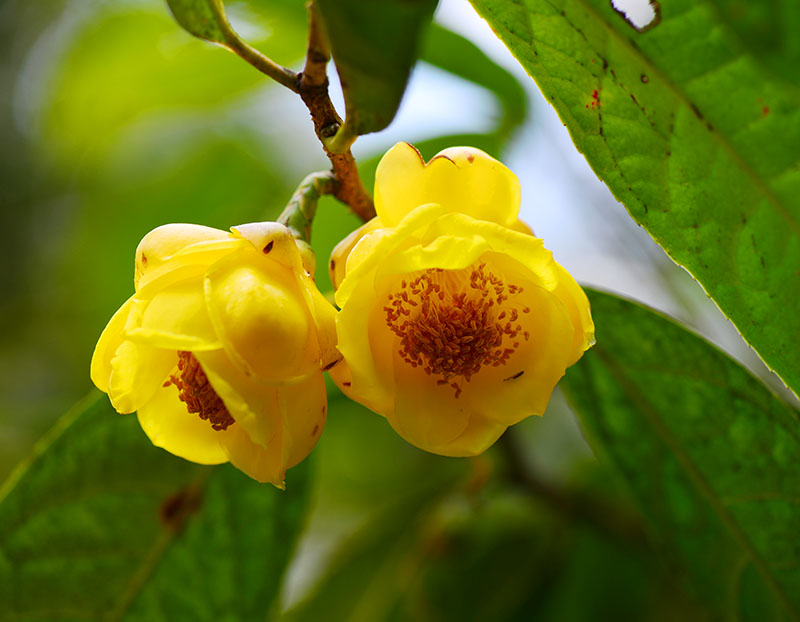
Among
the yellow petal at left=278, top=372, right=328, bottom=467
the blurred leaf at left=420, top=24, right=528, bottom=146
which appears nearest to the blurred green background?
the blurred leaf at left=420, top=24, right=528, bottom=146

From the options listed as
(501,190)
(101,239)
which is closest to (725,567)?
(501,190)

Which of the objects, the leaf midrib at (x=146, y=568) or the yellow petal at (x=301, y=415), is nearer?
the yellow petal at (x=301, y=415)

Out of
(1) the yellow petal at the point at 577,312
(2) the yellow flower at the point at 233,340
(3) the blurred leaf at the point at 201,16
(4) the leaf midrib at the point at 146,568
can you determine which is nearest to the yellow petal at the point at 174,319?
(2) the yellow flower at the point at 233,340

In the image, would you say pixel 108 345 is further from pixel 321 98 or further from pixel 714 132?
pixel 714 132

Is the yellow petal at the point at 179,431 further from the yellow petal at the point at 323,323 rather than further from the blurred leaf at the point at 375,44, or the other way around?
the blurred leaf at the point at 375,44

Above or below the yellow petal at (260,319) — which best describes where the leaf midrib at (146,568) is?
below
